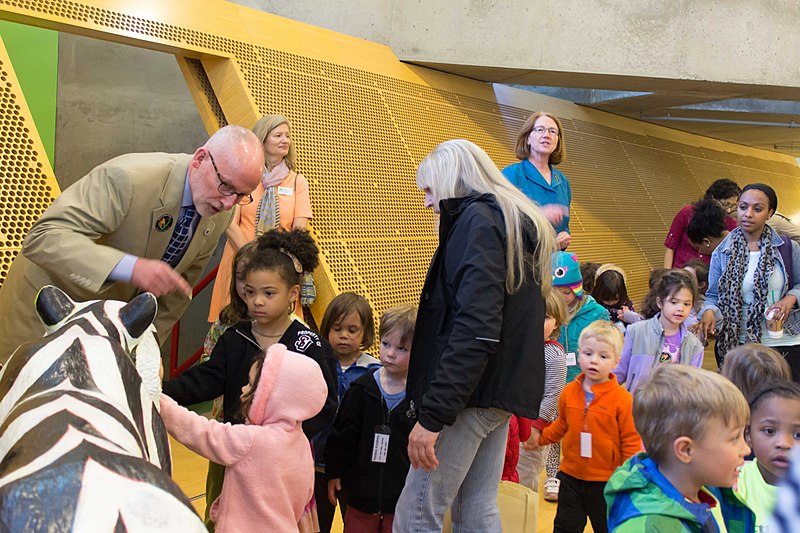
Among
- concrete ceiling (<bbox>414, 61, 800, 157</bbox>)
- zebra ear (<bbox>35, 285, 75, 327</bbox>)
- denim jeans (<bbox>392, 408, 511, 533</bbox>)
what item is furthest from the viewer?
concrete ceiling (<bbox>414, 61, 800, 157</bbox>)

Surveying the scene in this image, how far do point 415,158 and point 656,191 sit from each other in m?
5.00

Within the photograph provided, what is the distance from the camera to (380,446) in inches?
123

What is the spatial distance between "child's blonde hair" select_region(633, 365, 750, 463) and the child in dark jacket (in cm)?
107

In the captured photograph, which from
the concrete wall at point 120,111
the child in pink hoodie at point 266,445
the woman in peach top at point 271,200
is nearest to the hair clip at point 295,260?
the child in pink hoodie at point 266,445

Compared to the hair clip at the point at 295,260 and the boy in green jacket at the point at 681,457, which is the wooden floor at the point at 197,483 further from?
the boy in green jacket at the point at 681,457

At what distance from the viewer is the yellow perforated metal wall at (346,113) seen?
17.5 ft

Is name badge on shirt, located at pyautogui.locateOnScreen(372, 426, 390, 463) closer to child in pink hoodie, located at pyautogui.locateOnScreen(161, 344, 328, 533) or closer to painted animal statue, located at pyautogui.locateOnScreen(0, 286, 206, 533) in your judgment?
child in pink hoodie, located at pyautogui.locateOnScreen(161, 344, 328, 533)

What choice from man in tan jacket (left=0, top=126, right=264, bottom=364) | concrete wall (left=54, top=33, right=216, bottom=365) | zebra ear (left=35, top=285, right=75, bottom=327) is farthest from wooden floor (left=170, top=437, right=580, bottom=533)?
concrete wall (left=54, top=33, right=216, bottom=365)

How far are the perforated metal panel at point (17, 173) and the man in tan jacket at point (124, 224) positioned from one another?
4.35 feet

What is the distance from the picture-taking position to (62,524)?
3.55ft

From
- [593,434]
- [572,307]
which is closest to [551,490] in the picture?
[572,307]

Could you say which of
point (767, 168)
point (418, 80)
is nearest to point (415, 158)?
point (418, 80)

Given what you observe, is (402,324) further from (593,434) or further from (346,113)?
(346,113)

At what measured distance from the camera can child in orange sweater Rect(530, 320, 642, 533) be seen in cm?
341
